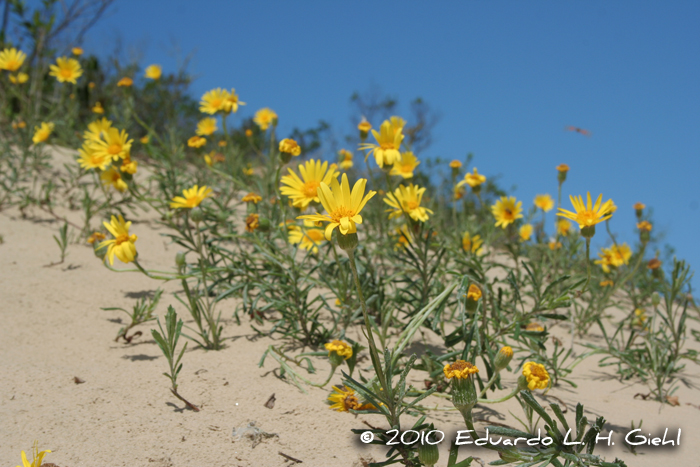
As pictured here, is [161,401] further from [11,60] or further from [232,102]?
[11,60]

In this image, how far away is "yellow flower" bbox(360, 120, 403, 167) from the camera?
1.99m

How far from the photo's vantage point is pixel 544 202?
12.8 feet

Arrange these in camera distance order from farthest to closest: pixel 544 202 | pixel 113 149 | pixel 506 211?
pixel 544 202 → pixel 506 211 → pixel 113 149

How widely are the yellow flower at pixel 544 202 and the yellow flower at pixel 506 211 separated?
1175mm

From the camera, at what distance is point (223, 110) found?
10.1 feet

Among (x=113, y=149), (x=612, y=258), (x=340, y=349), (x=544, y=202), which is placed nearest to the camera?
(x=340, y=349)

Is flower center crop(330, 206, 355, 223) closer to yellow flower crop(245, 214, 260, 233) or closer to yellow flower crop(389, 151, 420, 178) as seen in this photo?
yellow flower crop(245, 214, 260, 233)

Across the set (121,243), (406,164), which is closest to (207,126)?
(406,164)

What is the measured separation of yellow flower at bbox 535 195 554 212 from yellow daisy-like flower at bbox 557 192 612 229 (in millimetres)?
2381

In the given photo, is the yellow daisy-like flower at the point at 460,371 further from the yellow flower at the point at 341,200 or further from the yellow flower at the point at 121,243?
the yellow flower at the point at 121,243

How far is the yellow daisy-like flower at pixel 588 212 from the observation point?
1529mm

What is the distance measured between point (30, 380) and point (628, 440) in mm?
1954

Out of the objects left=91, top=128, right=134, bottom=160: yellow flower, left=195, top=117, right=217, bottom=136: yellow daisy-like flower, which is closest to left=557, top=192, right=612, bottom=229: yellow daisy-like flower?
left=91, top=128, right=134, bottom=160: yellow flower

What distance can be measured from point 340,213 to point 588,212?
3.03 feet
